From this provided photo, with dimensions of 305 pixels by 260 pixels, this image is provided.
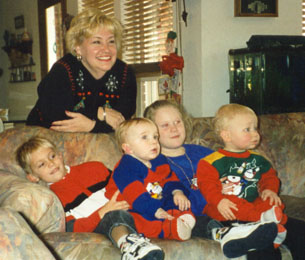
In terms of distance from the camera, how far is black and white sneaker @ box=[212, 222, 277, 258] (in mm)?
1321

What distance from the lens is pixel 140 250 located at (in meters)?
1.22

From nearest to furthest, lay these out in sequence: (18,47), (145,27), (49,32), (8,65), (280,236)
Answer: (280,236)
(145,27)
(49,32)
(18,47)
(8,65)

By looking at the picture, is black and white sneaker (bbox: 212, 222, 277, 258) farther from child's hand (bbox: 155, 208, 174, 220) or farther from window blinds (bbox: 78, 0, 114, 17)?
window blinds (bbox: 78, 0, 114, 17)

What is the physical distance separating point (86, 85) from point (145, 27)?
5.48ft

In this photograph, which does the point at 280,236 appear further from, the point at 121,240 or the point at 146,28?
the point at 146,28

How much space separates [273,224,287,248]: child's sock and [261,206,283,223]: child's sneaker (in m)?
0.04

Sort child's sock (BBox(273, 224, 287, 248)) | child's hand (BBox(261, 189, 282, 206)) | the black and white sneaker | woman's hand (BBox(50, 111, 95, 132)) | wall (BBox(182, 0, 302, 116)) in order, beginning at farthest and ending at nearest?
wall (BBox(182, 0, 302, 116)) < woman's hand (BBox(50, 111, 95, 132)) < child's hand (BBox(261, 189, 282, 206)) < child's sock (BBox(273, 224, 287, 248)) < the black and white sneaker

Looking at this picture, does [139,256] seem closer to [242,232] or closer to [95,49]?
[242,232]

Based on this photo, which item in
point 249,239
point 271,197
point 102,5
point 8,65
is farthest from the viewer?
point 8,65

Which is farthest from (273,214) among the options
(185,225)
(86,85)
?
(86,85)

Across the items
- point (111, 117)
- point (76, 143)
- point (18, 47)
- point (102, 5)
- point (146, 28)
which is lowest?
point (76, 143)

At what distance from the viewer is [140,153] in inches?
65.1

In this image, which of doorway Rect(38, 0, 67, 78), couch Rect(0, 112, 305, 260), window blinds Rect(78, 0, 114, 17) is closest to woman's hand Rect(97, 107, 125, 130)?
couch Rect(0, 112, 305, 260)

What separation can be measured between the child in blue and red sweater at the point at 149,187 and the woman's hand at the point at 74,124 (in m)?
0.33
